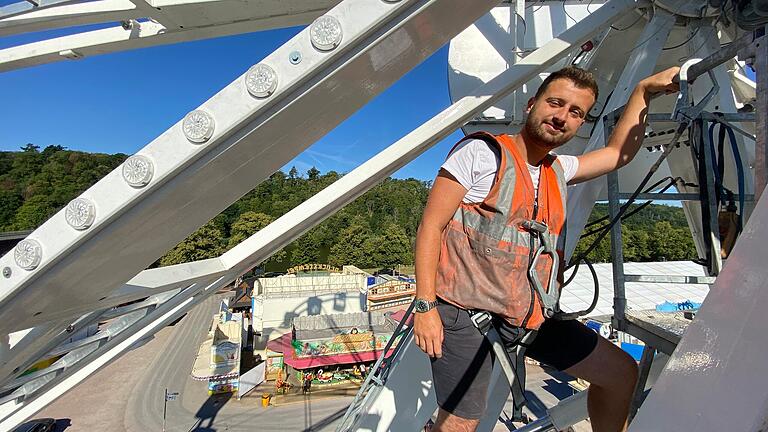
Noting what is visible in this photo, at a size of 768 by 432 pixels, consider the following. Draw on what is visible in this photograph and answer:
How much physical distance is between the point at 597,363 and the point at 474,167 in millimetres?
1126

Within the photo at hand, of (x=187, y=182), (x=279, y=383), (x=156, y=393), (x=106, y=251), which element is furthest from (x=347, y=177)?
(x=156, y=393)

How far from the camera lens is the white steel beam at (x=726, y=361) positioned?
0.74 m

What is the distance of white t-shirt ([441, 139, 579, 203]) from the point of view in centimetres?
158

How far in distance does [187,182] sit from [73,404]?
56.0 feet

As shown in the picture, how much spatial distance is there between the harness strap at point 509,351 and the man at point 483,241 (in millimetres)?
30

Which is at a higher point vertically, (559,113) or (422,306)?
(559,113)

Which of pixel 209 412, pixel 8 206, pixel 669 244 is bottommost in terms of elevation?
pixel 669 244

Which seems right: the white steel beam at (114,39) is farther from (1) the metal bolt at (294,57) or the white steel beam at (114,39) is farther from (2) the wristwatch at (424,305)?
(2) the wristwatch at (424,305)

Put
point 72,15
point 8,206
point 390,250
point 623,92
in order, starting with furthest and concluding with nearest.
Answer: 1. point 8,206
2. point 390,250
3. point 623,92
4. point 72,15

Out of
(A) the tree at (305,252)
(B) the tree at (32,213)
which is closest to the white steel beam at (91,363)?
(A) the tree at (305,252)

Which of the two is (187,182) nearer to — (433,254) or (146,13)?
(433,254)

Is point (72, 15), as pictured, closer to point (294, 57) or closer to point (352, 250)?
point (294, 57)

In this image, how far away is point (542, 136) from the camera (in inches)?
66.1

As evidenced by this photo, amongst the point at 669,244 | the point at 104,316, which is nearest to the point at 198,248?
the point at 104,316
